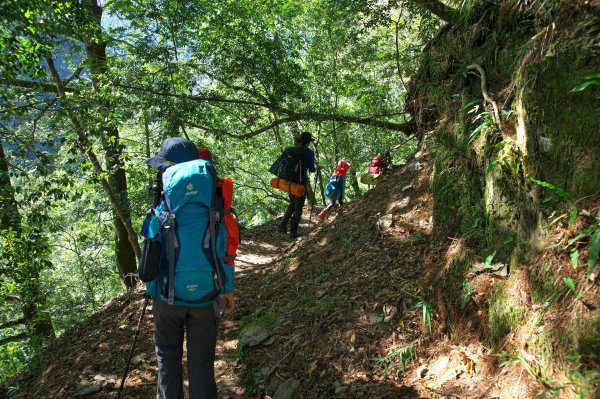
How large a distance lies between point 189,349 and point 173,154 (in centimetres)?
152

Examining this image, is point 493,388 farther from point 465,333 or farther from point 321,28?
point 321,28

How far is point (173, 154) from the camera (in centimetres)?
310

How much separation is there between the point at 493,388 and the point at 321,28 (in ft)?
47.1

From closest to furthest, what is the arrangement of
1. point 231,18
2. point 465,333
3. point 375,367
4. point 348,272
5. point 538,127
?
point 538,127 → point 465,333 → point 375,367 → point 348,272 → point 231,18

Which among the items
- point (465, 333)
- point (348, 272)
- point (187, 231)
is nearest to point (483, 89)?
point (465, 333)

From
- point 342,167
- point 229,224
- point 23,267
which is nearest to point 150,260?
point 229,224

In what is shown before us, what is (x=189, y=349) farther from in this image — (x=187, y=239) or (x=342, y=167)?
(x=342, y=167)

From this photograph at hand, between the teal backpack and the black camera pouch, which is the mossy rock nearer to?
the teal backpack

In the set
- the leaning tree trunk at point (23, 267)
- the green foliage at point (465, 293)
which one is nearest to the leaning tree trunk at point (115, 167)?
the leaning tree trunk at point (23, 267)

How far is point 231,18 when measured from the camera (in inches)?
385

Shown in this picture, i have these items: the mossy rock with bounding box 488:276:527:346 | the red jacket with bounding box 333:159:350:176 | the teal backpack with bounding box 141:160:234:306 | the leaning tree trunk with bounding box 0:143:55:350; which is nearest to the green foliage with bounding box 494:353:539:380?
the mossy rock with bounding box 488:276:527:346

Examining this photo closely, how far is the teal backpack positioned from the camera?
280 centimetres

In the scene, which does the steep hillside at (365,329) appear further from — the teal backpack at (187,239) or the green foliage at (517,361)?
the teal backpack at (187,239)

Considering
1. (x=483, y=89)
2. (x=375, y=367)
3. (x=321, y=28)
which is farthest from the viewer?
(x=321, y=28)
